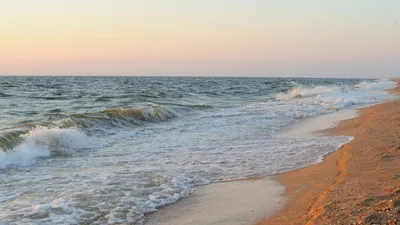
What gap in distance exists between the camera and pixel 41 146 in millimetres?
9109

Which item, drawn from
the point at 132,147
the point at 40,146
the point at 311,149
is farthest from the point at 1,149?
the point at 311,149

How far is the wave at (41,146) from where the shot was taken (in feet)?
26.1

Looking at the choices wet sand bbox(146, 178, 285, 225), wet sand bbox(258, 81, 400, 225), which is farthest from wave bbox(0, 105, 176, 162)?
wet sand bbox(258, 81, 400, 225)

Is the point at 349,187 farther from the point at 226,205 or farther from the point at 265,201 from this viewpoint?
the point at 226,205

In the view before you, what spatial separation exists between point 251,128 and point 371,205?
328 inches

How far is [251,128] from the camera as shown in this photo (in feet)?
Answer: 39.8

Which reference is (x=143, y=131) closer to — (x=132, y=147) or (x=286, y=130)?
(x=132, y=147)

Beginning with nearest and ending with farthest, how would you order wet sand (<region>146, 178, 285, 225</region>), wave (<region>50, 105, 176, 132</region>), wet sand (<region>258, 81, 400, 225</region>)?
wet sand (<region>258, 81, 400, 225</region>) → wet sand (<region>146, 178, 285, 225</region>) → wave (<region>50, 105, 176, 132</region>)

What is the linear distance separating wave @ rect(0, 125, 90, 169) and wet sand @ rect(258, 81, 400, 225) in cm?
509

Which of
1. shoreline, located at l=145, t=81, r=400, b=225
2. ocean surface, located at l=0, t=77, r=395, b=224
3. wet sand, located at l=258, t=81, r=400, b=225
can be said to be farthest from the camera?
ocean surface, located at l=0, t=77, r=395, b=224

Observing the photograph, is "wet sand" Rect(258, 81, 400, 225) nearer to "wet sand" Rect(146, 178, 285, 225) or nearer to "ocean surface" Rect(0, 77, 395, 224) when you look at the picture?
"wet sand" Rect(146, 178, 285, 225)

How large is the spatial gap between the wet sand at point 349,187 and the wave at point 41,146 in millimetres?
5091

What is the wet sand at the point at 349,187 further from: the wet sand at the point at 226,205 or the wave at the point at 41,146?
the wave at the point at 41,146

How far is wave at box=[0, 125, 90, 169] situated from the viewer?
7.96 m
